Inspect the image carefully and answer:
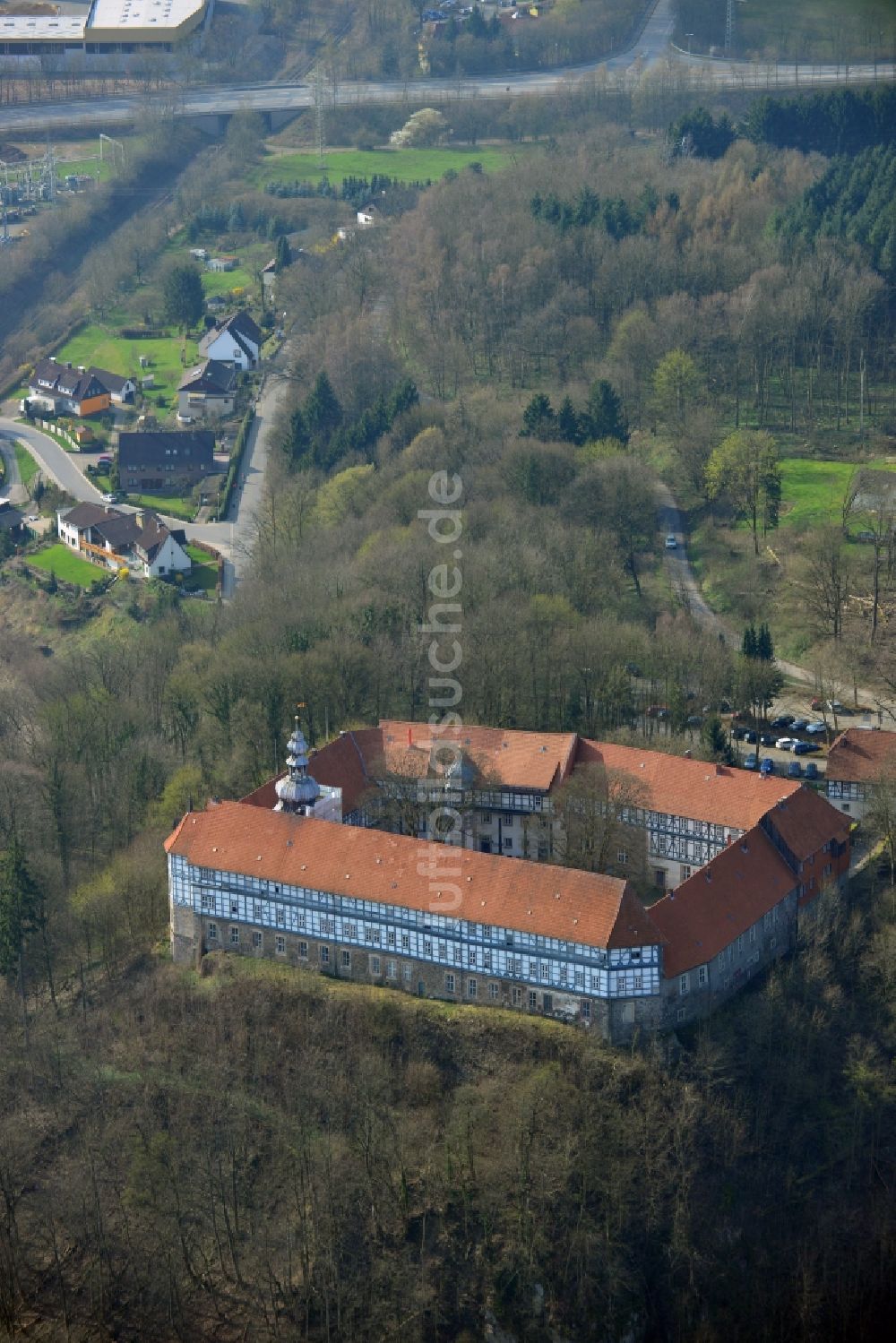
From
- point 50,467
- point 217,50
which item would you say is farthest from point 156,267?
point 217,50

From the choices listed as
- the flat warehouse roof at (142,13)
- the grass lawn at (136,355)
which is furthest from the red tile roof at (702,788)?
the flat warehouse roof at (142,13)

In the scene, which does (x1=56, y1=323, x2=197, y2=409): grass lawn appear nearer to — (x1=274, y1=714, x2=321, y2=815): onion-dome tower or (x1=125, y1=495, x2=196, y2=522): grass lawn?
(x1=125, y1=495, x2=196, y2=522): grass lawn

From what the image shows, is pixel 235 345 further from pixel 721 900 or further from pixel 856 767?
pixel 721 900

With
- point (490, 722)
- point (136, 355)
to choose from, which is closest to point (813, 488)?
point (490, 722)

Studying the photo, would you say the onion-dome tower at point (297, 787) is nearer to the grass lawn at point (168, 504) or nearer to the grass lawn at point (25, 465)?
the grass lawn at point (168, 504)

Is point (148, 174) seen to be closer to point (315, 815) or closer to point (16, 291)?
point (16, 291)

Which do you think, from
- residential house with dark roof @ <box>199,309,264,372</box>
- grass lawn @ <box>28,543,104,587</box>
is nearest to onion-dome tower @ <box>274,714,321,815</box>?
grass lawn @ <box>28,543,104,587</box>
